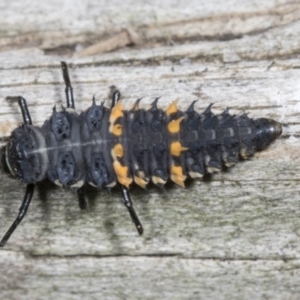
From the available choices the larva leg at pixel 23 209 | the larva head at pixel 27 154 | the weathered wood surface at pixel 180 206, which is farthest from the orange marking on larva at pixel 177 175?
the larva leg at pixel 23 209

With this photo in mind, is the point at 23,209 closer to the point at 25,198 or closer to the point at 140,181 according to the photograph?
the point at 25,198

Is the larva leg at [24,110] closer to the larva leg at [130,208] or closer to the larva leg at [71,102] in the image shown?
the larva leg at [71,102]

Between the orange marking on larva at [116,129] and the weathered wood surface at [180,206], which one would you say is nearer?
the orange marking on larva at [116,129]

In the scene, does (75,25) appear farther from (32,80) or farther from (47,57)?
(32,80)

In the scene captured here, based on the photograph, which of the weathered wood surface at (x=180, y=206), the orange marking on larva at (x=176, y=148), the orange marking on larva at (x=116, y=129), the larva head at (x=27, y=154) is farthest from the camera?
the weathered wood surface at (x=180, y=206)

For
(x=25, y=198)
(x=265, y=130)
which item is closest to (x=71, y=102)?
(x=25, y=198)
